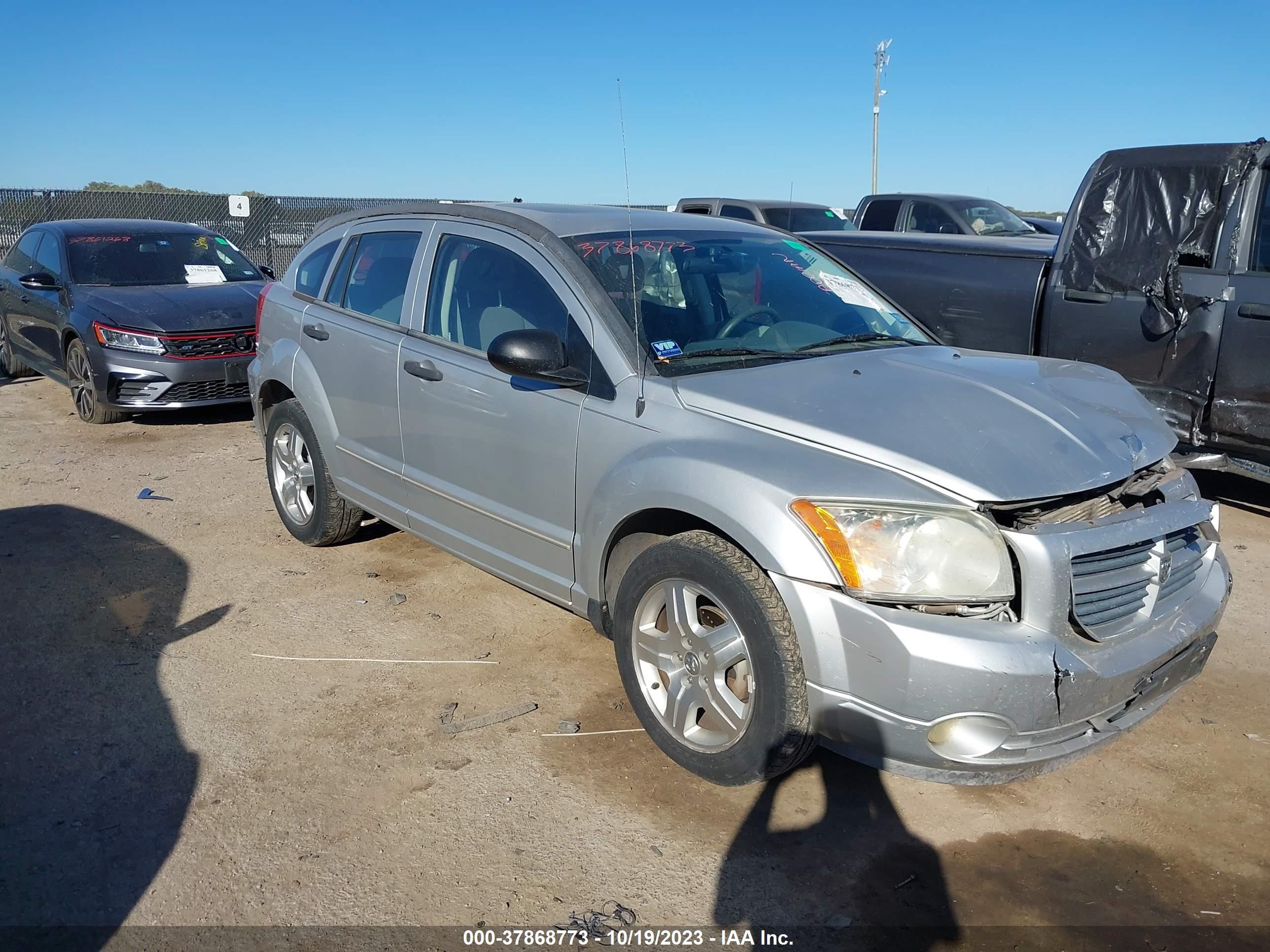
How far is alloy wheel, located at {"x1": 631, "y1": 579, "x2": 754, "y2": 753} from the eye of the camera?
313 centimetres

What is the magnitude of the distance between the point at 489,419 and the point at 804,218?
12.6 m

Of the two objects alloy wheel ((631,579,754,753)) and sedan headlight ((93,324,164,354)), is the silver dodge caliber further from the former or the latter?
sedan headlight ((93,324,164,354))

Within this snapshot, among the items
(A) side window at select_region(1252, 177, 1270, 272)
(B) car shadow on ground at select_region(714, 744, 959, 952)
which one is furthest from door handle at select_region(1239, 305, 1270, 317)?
(B) car shadow on ground at select_region(714, 744, 959, 952)

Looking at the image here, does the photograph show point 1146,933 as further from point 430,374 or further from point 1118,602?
point 430,374

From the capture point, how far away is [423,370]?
4281 millimetres

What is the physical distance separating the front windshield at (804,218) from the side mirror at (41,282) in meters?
9.70

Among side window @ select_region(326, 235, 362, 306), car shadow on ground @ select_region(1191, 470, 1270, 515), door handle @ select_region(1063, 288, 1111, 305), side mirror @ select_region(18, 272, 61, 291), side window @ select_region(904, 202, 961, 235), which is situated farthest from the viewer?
side window @ select_region(904, 202, 961, 235)

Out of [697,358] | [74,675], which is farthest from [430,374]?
[74,675]

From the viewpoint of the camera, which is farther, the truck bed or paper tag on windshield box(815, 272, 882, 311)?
the truck bed

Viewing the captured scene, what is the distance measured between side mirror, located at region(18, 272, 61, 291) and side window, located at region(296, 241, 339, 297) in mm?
4554

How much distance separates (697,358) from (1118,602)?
62.0 inches

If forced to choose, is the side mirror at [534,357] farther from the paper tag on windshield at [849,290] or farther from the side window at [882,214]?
the side window at [882,214]

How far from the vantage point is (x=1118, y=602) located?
2.95 metres

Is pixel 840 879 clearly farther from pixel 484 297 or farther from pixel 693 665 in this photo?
pixel 484 297
